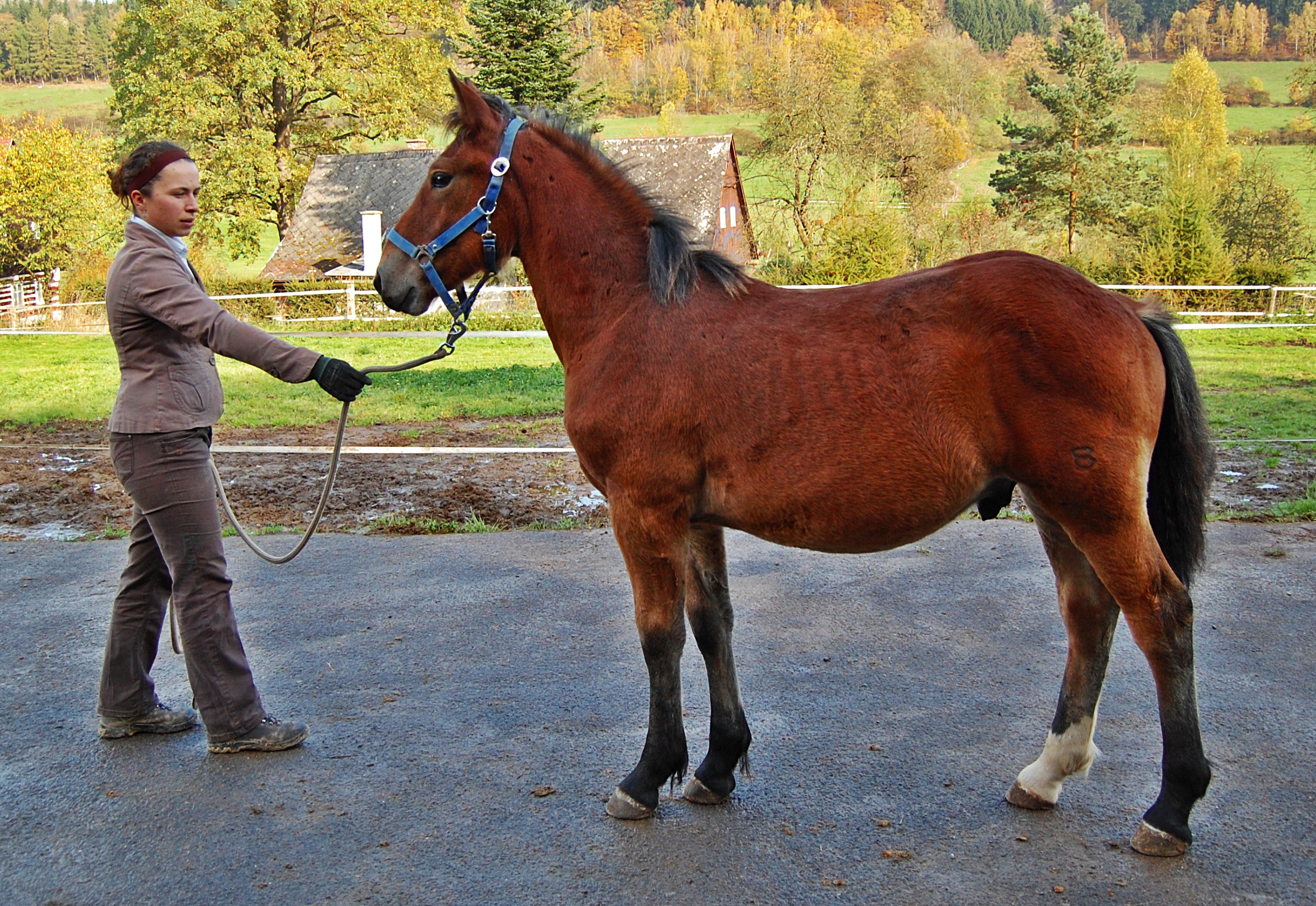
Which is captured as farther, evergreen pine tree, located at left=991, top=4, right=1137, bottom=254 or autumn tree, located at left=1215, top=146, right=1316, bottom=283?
evergreen pine tree, located at left=991, top=4, right=1137, bottom=254

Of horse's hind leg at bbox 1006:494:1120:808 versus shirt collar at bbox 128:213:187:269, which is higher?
shirt collar at bbox 128:213:187:269

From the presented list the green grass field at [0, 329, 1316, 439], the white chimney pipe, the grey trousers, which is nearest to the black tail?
the grey trousers

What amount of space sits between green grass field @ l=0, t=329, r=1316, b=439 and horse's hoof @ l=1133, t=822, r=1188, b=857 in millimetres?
8574

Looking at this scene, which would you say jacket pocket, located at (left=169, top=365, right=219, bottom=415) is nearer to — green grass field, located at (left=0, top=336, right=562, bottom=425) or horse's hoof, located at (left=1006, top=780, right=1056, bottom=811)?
horse's hoof, located at (left=1006, top=780, right=1056, bottom=811)

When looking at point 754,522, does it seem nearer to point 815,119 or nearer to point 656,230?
point 656,230

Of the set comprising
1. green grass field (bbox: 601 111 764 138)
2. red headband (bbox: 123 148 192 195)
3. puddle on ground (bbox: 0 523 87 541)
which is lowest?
puddle on ground (bbox: 0 523 87 541)

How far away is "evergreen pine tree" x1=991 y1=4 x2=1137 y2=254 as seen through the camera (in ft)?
131

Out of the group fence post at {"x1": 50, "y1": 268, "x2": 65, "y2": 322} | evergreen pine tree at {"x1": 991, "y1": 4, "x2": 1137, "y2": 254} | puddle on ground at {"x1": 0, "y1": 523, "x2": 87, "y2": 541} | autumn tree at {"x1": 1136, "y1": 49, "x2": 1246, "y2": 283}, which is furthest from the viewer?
evergreen pine tree at {"x1": 991, "y1": 4, "x2": 1137, "y2": 254}

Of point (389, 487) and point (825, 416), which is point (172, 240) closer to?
point (825, 416)

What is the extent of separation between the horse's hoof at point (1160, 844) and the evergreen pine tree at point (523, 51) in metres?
35.7

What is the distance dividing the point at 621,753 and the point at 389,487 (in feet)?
17.2

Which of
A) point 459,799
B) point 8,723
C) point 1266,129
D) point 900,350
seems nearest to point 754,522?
point 900,350

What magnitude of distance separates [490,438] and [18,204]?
3258 centimetres

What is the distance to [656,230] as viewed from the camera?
3672 millimetres
